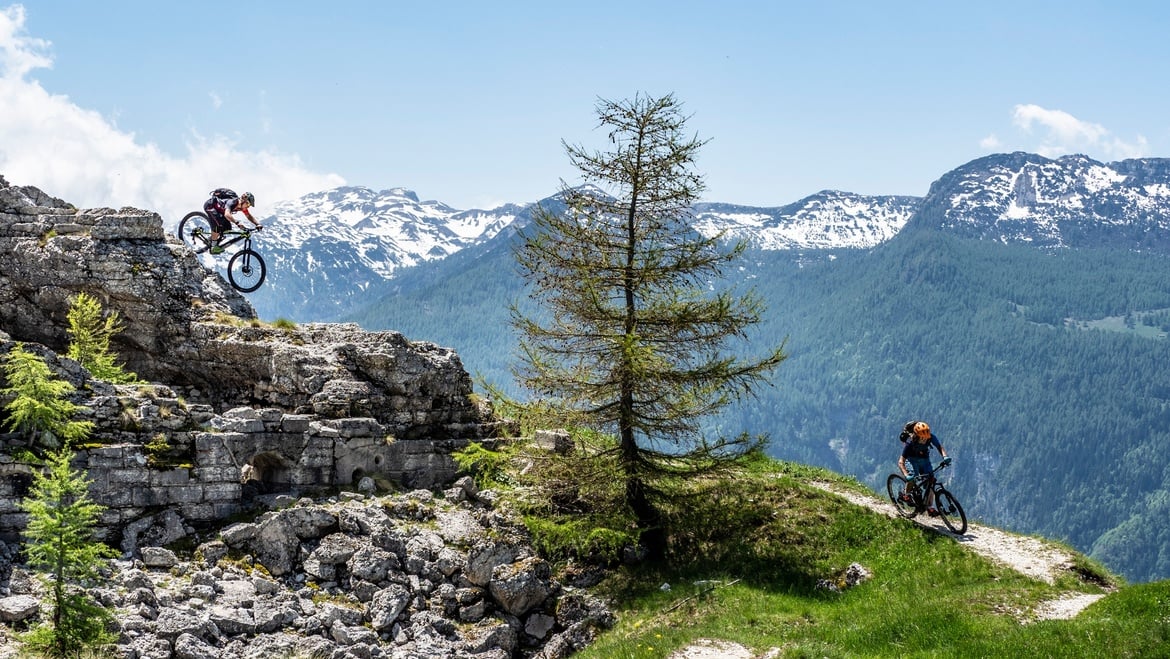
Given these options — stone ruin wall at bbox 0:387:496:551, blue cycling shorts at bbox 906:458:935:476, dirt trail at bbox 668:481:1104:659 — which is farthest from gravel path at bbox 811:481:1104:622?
stone ruin wall at bbox 0:387:496:551

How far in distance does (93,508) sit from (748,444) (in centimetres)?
1486

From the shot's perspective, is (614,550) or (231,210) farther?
(231,210)

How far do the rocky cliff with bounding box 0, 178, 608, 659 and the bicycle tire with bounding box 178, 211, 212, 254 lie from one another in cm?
79

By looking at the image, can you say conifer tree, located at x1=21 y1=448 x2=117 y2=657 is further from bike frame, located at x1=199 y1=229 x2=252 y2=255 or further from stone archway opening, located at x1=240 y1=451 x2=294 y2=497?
bike frame, located at x1=199 y1=229 x2=252 y2=255

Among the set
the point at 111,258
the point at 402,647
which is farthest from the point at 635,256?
the point at 111,258

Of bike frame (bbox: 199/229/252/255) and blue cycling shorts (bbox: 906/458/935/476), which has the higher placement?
bike frame (bbox: 199/229/252/255)

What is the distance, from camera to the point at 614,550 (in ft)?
76.6

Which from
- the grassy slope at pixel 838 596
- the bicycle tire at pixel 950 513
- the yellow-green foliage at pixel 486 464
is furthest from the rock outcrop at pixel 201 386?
the bicycle tire at pixel 950 513

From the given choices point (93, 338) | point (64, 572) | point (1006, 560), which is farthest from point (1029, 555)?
point (93, 338)

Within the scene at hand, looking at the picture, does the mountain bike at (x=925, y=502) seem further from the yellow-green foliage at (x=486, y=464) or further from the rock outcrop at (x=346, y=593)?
the yellow-green foliage at (x=486, y=464)

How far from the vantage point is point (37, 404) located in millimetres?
20859

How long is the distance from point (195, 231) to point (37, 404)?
1202 centimetres

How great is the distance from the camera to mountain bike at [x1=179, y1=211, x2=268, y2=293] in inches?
1231

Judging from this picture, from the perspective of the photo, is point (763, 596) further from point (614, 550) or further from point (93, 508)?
point (93, 508)
